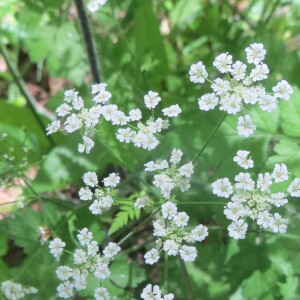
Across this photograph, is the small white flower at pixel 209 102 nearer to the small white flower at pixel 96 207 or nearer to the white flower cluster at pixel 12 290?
the small white flower at pixel 96 207

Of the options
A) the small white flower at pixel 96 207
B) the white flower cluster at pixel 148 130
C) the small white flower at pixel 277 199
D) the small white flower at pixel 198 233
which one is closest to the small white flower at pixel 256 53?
the white flower cluster at pixel 148 130

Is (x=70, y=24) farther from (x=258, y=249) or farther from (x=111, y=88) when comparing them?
(x=258, y=249)

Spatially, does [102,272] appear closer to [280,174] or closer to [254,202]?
[254,202]

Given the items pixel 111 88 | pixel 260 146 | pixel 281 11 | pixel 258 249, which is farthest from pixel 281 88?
pixel 281 11

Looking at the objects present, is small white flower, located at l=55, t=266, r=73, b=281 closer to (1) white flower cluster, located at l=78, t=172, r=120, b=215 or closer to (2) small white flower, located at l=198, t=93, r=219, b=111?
(1) white flower cluster, located at l=78, t=172, r=120, b=215

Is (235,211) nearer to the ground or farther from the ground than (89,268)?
farther from the ground

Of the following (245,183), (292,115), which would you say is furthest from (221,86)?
(292,115)

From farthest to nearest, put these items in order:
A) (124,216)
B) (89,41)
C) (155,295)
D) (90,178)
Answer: (89,41) < (124,216) < (90,178) < (155,295)
